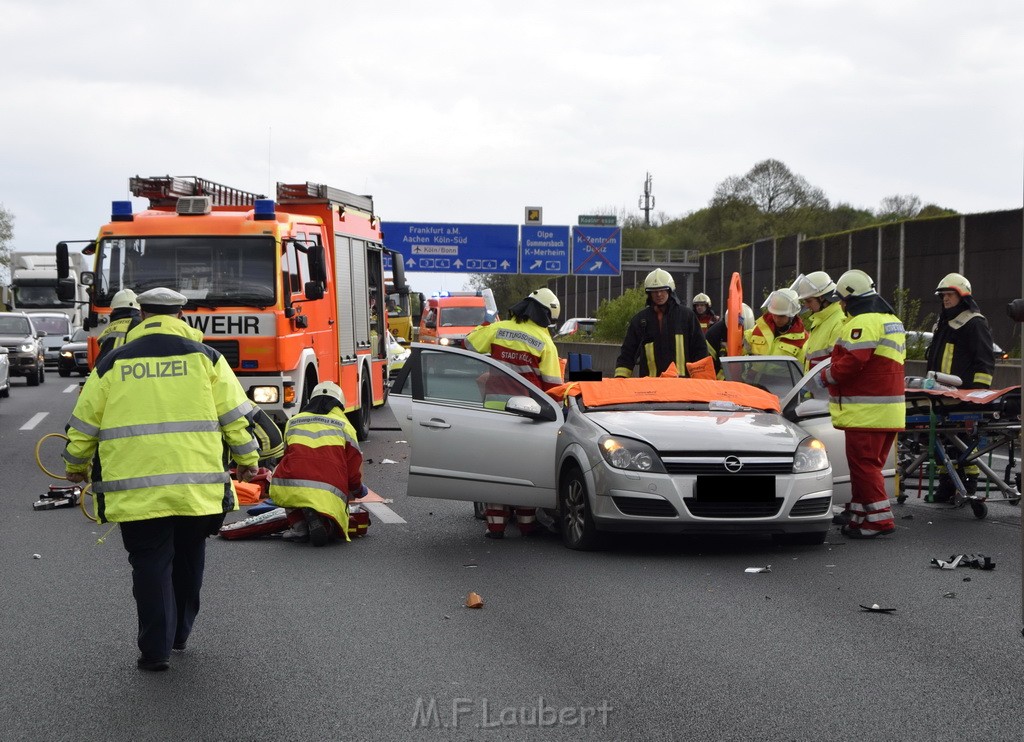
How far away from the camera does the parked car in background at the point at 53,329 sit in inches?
1693

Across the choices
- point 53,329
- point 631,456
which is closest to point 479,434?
point 631,456

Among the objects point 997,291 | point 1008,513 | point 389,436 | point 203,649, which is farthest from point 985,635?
point 997,291

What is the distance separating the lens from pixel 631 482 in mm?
9148

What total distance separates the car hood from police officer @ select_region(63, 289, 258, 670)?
3.71 metres

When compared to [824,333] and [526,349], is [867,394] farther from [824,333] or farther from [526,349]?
[526,349]

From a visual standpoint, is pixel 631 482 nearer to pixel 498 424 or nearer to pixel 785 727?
pixel 498 424

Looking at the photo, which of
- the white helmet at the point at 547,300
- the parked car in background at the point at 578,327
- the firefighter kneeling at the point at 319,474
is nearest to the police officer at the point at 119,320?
the firefighter kneeling at the point at 319,474

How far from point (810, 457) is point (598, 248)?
34199 millimetres

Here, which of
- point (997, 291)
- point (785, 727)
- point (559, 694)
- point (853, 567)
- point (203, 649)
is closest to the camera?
point (785, 727)

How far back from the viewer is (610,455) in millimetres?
9305

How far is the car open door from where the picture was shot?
9945 mm

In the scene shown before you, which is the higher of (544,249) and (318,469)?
(544,249)

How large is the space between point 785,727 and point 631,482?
3906 millimetres

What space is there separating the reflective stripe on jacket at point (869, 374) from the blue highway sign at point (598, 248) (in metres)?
33.0
